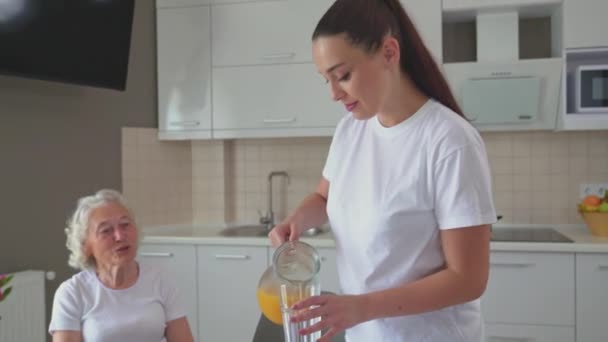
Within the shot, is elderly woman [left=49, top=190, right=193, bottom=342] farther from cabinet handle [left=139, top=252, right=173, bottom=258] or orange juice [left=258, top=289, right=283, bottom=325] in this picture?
cabinet handle [left=139, top=252, right=173, bottom=258]

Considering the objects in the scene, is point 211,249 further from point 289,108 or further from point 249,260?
point 289,108

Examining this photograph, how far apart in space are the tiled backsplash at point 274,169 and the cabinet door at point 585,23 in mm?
536

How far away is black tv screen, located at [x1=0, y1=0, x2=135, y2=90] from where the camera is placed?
2.29 metres

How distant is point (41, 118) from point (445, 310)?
2.09 m

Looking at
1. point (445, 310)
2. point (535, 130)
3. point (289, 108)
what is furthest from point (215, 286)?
point (445, 310)

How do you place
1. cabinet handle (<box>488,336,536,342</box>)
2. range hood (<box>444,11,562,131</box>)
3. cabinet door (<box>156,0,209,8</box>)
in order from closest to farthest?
Result: cabinet handle (<box>488,336,536,342</box>) → range hood (<box>444,11,562,131</box>) → cabinet door (<box>156,0,209,8</box>)

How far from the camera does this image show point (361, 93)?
1098 mm

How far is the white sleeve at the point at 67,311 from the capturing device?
1670 mm

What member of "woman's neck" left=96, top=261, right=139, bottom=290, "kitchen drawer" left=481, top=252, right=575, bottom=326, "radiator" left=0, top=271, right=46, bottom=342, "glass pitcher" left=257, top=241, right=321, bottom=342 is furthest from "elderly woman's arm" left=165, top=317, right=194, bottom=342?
"kitchen drawer" left=481, top=252, right=575, bottom=326

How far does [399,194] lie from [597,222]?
207cm

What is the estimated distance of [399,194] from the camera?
1.16 meters

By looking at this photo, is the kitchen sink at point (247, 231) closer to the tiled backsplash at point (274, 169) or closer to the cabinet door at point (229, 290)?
the tiled backsplash at point (274, 169)

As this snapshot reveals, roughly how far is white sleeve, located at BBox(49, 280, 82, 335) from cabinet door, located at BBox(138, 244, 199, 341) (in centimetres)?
145

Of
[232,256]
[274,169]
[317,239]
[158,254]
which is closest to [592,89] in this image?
[317,239]
